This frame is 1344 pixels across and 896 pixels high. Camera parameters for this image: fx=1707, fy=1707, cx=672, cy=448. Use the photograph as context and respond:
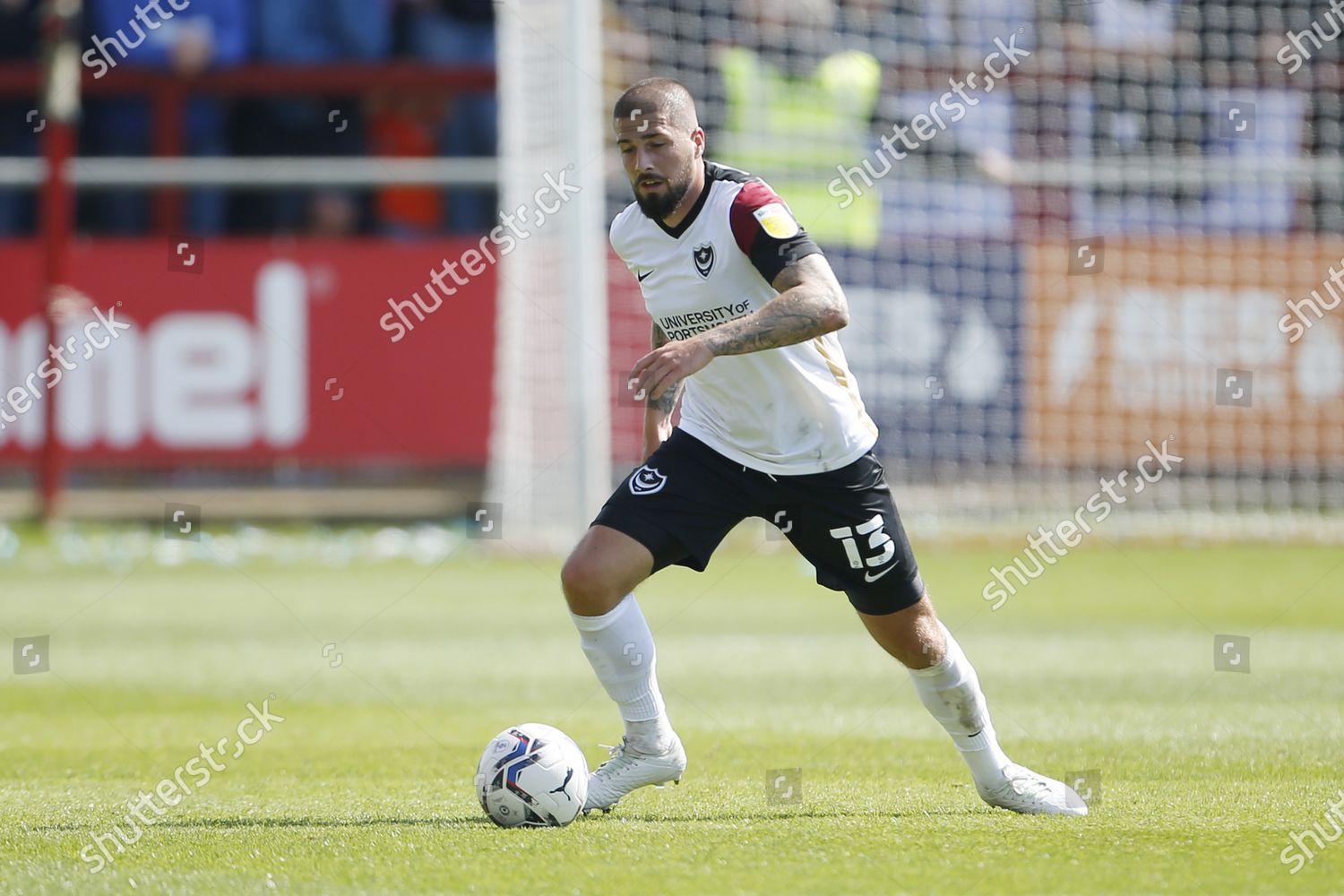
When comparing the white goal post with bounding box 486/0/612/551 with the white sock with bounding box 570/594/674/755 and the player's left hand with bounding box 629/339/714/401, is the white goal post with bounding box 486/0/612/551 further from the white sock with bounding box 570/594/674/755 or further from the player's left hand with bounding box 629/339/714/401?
the player's left hand with bounding box 629/339/714/401

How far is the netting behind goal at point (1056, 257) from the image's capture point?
14.2 meters

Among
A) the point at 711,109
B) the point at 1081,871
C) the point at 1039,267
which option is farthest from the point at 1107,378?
the point at 1081,871

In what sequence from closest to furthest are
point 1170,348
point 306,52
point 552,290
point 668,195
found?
point 668,195
point 552,290
point 1170,348
point 306,52

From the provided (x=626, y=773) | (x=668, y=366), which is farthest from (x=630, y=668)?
(x=668, y=366)

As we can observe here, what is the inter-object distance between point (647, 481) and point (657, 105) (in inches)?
46.1

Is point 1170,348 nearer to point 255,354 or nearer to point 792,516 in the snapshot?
point 255,354

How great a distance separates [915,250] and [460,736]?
340 inches

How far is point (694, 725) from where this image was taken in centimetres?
723

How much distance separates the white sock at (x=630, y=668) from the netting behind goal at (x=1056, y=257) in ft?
29.1

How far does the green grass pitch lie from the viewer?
446 centimetres

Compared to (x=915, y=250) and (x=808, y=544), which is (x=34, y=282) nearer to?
(x=915, y=250)

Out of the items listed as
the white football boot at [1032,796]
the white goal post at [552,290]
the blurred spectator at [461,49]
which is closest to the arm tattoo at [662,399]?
the white football boot at [1032,796]

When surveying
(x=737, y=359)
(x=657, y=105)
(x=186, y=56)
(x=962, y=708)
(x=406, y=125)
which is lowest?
(x=962, y=708)

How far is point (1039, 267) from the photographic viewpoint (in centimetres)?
1455
